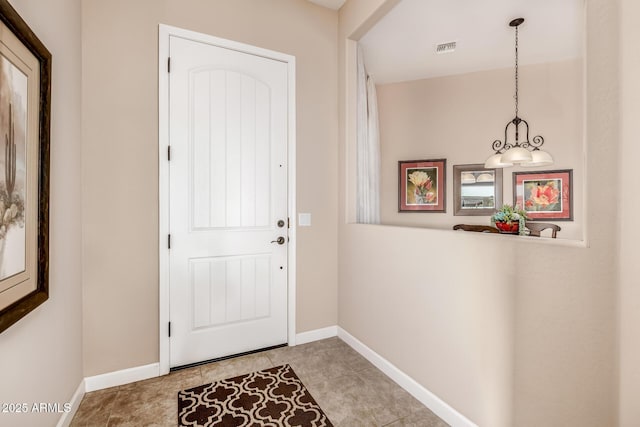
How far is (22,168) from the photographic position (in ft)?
3.73

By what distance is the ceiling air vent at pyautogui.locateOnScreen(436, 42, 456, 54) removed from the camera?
10.5 ft

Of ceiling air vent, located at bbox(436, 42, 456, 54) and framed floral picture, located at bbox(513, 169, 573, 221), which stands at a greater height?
ceiling air vent, located at bbox(436, 42, 456, 54)

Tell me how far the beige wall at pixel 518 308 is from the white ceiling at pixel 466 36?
813mm

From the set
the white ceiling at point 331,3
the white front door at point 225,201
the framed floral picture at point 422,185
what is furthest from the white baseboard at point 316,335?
the white ceiling at point 331,3

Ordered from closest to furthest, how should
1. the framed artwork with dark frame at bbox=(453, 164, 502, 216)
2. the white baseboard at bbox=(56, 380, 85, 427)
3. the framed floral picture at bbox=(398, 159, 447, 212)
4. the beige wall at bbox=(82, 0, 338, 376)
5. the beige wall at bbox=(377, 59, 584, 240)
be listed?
the white baseboard at bbox=(56, 380, 85, 427) < the beige wall at bbox=(82, 0, 338, 376) < the beige wall at bbox=(377, 59, 584, 240) < the framed artwork with dark frame at bbox=(453, 164, 502, 216) < the framed floral picture at bbox=(398, 159, 447, 212)

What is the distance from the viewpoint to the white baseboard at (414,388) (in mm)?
1620

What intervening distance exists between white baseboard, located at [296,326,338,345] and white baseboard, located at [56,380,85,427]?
1.52 m

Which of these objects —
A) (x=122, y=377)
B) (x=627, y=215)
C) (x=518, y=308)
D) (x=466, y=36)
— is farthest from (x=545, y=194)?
(x=122, y=377)

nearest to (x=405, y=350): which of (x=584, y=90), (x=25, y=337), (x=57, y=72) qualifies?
(x=584, y=90)

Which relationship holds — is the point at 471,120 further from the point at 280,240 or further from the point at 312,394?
the point at 312,394

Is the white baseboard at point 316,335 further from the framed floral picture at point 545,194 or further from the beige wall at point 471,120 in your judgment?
the framed floral picture at point 545,194

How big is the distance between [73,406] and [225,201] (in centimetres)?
154

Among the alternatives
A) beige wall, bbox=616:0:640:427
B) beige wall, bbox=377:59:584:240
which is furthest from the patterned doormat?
beige wall, bbox=377:59:584:240

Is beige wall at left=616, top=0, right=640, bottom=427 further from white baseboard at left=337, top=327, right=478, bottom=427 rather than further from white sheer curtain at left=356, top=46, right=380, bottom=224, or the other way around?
white sheer curtain at left=356, top=46, right=380, bottom=224
